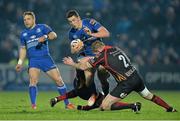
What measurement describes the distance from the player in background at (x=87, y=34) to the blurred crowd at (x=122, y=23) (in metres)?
9.59

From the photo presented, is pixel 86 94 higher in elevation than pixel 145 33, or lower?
lower

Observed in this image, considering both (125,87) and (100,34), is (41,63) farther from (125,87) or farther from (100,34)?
(125,87)

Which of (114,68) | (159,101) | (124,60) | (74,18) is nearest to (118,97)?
(114,68)

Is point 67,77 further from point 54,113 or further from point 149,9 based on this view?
point 54,113

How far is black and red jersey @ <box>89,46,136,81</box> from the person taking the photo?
1412 cm

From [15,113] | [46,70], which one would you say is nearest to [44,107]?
[46,70]

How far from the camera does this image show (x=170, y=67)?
81.8 ft

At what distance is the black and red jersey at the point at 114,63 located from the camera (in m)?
14.1

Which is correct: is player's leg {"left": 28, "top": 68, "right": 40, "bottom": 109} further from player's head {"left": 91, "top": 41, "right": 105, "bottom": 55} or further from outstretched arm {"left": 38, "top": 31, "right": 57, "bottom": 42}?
player's head {"left": 91, "top": 41, "right": 105, "bottom": 55}

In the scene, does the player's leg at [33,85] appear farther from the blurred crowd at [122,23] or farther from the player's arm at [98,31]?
the blurred crowd at [122,23]

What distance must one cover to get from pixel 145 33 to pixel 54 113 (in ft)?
40.7

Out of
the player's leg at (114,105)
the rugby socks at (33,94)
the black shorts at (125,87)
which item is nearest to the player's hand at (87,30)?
the black shorts at (125,87)

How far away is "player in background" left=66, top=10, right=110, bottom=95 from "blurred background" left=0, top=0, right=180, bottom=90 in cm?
889

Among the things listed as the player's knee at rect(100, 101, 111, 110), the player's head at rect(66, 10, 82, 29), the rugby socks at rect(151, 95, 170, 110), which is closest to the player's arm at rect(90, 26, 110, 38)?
the player's head at rect(66, 10, 82, 29)
